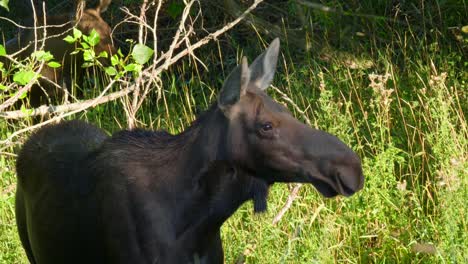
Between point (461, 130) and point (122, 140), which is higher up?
point (122, 140)

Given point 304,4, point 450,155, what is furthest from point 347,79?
point 450,155

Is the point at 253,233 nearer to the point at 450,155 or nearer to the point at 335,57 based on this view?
the point at 450,155

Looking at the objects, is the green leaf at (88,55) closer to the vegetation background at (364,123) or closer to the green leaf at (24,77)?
the green leaf at (24,77)

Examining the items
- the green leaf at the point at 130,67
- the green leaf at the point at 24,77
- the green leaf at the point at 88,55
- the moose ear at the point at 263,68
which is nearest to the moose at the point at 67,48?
the green leaf at the point at 88,55

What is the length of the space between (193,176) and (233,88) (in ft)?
1.55

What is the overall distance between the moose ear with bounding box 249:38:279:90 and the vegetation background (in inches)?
34.7

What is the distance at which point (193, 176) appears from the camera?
5.25m

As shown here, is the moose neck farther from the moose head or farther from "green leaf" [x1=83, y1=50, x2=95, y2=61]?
"green leaf" [x1=83, y1=50, x2=95, y2=61]

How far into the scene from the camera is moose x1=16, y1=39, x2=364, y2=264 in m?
5.00

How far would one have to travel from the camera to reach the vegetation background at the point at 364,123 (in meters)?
6.30

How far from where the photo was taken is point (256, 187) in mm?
5164

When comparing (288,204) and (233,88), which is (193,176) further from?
(288,204)

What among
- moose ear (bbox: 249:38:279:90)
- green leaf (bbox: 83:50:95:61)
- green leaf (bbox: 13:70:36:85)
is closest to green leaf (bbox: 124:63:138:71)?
green leaf (bbox: 83:50:95:61)

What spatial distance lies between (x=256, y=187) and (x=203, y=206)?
28 cm
